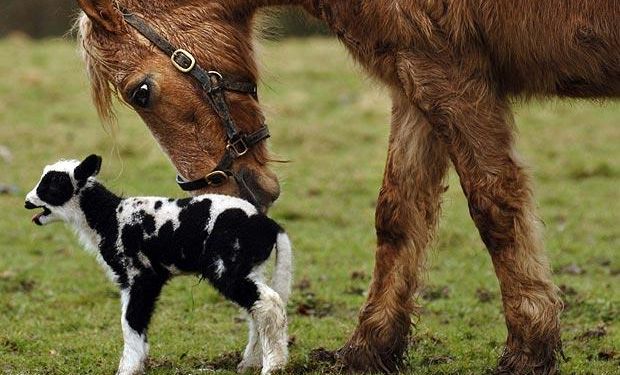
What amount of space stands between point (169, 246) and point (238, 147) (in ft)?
2.26

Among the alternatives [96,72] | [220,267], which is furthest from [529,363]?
[96,72]

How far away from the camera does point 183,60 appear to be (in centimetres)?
580

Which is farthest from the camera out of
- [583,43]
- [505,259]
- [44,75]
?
[44,75]

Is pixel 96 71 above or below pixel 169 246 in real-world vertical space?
above

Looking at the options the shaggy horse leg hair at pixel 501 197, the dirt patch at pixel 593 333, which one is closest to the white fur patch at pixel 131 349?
the shaggy horse leg hair at pixel 501 197

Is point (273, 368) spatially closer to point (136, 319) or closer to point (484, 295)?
point (136, 319)

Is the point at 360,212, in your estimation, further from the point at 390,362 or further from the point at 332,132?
the point at 390,362

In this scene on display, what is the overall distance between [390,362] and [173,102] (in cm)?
195

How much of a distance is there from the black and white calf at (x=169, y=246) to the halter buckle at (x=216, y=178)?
0.20 m

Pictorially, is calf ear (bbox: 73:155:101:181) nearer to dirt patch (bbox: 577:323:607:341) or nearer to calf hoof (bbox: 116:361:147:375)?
calf hoof (bbox: 116:361:147:375)

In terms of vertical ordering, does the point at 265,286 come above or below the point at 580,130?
above

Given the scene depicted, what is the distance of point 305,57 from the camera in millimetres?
22828

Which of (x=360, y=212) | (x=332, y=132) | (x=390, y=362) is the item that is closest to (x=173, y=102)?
(x=390, y=362)

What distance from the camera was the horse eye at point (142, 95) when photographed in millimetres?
5770
